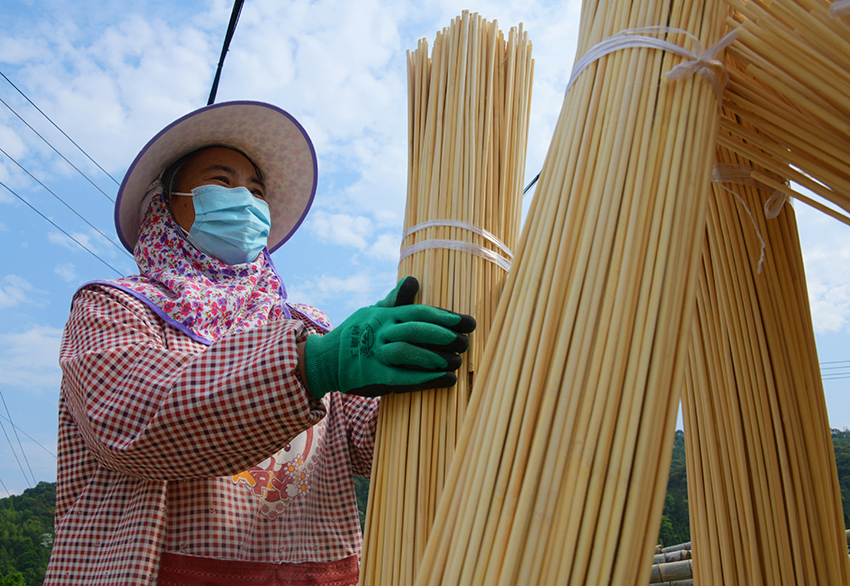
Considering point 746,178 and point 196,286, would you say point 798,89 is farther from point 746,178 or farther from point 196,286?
point 196,286

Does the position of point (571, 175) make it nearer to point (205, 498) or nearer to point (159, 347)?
point (159, 347)

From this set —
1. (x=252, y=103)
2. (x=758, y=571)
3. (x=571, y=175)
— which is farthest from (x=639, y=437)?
(x=252, y=103)

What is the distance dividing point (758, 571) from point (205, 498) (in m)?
1.14

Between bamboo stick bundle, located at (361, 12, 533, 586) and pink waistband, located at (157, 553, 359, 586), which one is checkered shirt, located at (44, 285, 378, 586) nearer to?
pink waistband, located at (157, 553, 359, 586)

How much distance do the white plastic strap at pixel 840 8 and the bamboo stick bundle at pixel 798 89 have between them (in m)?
0.02

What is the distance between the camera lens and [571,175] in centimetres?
78

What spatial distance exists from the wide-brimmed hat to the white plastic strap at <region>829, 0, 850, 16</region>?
163 cm

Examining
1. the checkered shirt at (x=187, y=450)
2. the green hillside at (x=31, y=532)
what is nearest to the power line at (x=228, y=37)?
the checkered shirt at (x=187, y=450)

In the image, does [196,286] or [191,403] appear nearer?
[191,403]

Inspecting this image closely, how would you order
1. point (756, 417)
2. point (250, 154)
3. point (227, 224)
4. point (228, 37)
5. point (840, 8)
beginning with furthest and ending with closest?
1. point (228, 37)
2. point (250, 154)
3. point (227, 224)
4. point (756, 417)
5. point (840, 8)

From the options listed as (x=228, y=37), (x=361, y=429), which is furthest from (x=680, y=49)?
(x=228, y=37)

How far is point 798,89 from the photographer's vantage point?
0.74m

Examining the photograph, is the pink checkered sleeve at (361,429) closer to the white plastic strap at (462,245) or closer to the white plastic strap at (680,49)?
the white plastic strap at (462,245)

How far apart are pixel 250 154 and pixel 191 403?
1.19 meters
